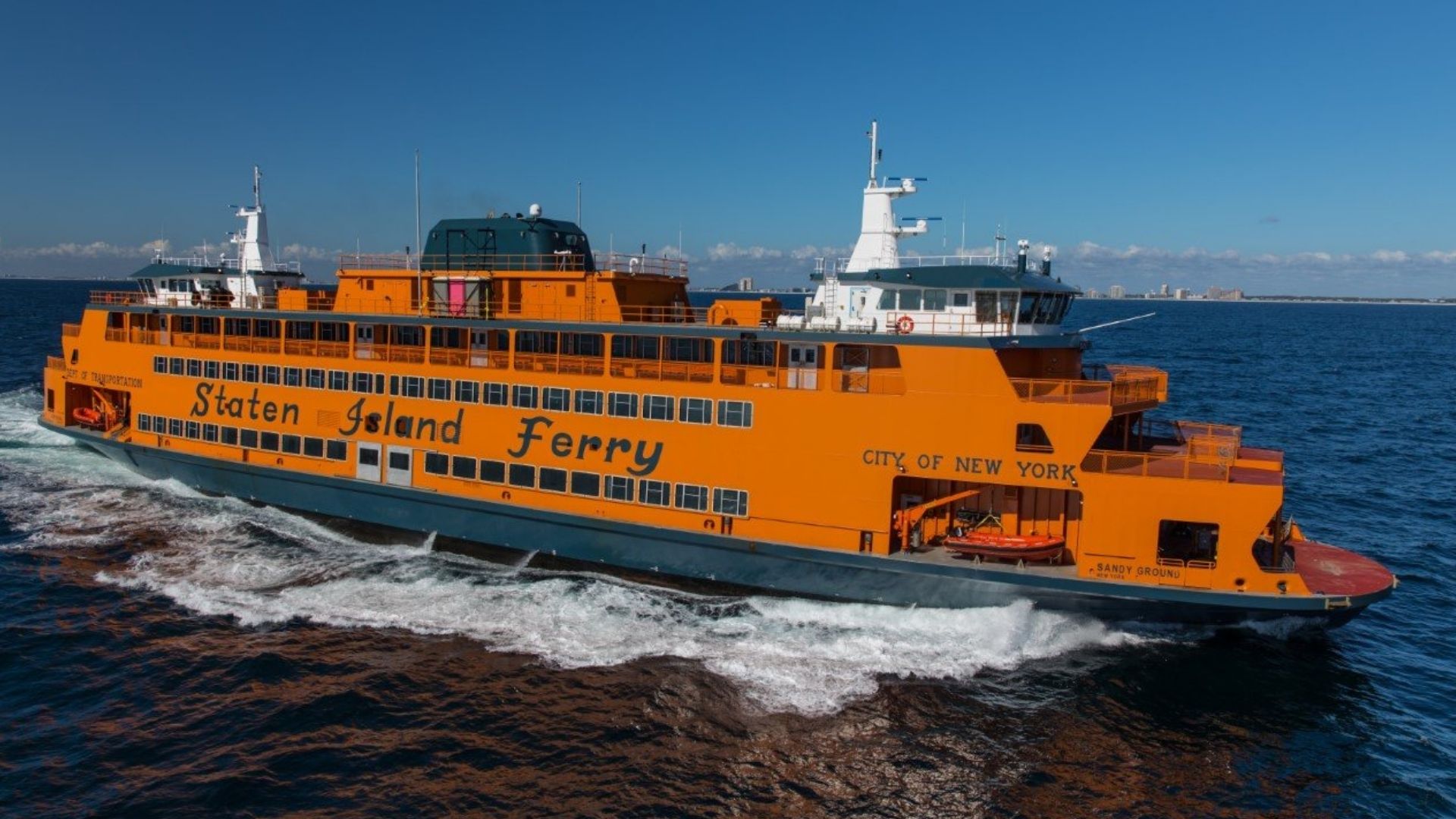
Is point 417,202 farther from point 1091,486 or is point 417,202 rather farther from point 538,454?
point 1091,486

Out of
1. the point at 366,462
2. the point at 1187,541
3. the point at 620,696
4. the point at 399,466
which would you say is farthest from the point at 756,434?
the point at 366,462

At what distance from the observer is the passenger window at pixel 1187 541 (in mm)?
21031

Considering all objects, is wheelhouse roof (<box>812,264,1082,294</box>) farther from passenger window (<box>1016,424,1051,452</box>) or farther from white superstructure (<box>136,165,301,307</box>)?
white superstructure (<box>136,165,301,307</box>)

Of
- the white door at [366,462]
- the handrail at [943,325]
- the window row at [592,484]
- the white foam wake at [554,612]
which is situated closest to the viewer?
the white foam wake at [554,612]

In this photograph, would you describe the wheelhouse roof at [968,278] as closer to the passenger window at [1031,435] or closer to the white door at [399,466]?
the passenger window at [1031,435]

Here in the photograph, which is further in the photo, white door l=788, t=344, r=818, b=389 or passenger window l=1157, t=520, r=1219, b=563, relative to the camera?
white door l=788, t=344, r=818, b=389

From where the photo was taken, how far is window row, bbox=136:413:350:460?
2869cm

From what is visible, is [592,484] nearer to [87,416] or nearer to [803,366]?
[803,366]

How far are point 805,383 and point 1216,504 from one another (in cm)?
963

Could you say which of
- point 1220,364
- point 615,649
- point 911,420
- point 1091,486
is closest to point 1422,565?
point 1091,486

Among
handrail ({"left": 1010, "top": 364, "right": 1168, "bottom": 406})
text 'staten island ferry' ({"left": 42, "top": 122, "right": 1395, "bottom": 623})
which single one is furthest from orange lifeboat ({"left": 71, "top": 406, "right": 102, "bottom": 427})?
handrail ({"left": 1010, "top": 364, "right": 1168, "bottom": 406})

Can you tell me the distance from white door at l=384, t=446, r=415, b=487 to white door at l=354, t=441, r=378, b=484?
1.40 ft

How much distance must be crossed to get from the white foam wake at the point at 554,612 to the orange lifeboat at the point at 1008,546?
51.3 inches

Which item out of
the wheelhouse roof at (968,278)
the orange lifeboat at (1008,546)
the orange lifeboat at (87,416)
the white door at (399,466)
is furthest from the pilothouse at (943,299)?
the orange lifeboat at (87,416)
